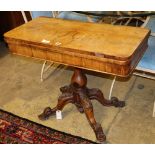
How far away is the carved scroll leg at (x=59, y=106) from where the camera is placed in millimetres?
1929

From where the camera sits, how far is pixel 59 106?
195cm

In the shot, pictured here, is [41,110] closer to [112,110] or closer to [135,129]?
[112,110]

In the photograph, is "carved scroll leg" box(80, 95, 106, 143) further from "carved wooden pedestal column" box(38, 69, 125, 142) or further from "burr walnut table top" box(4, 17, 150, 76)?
"burr walnut table top" box(4, 17, 150, 76)

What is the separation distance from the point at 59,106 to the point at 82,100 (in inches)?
9.1

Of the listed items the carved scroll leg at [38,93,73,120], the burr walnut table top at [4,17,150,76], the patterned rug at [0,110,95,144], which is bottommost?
the patterned rug at [0,110,95,144]

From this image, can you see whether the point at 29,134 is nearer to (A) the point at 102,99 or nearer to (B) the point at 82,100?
(B) the point at 82,100

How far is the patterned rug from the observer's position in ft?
5.92

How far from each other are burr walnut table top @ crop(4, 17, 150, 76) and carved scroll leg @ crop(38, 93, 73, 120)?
0.50 metres

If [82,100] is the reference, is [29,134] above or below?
below

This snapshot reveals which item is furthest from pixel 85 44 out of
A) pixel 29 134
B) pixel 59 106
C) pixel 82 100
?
pixel 29 134

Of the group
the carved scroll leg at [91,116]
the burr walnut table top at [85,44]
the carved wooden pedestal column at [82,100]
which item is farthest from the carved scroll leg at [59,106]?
the burr walnut table top at [85,44]

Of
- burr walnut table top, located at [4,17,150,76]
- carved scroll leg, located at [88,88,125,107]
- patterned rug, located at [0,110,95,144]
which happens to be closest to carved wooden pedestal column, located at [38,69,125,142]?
carved scroll leg, located at [88,88,125,107]

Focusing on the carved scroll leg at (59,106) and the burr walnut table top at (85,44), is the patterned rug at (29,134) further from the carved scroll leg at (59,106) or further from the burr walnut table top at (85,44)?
the burr walnut table top at (85,44)
